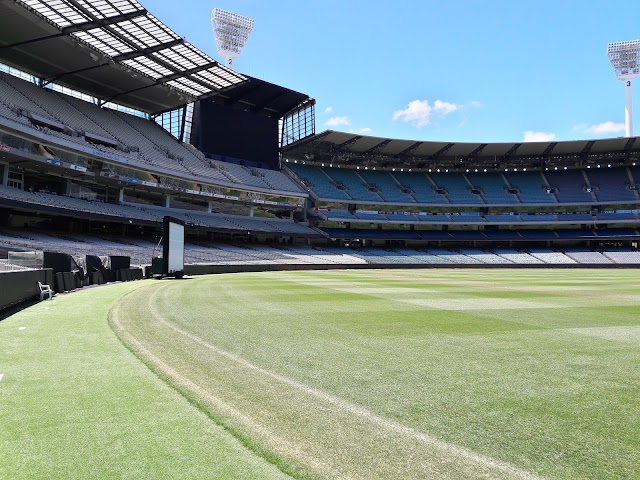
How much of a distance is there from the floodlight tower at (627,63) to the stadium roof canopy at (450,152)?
916 cm

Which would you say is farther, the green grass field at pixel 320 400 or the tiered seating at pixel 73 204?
the tiered seating at pixel 73 204

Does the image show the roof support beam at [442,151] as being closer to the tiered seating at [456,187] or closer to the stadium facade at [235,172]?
the stadium facade at [235,172]

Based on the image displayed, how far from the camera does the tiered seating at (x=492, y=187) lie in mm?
86438

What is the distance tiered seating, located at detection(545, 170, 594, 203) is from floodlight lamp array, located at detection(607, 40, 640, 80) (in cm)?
2130

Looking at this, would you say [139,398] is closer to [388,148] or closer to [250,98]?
[250,98]

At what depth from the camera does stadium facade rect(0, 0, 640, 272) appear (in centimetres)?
4556

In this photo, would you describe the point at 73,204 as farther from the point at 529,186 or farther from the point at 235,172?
the point at 529,186

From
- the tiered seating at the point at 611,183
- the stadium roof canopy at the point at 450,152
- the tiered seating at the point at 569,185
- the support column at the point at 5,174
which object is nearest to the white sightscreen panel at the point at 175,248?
the support column at the point at 5,174

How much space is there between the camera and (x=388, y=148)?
84500 mm

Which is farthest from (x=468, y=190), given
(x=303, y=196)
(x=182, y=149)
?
(x=182, y=149)

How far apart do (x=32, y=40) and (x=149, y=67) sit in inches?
478

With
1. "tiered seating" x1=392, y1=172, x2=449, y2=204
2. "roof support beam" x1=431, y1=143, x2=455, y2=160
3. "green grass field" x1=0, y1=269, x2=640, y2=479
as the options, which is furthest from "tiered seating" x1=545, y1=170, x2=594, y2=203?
"green grass field" x1=0, y1=269, x2=640, y2=479

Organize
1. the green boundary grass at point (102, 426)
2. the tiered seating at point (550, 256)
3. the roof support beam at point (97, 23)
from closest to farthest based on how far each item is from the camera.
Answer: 1. the green boundary grass at point (102, 426)
2. the roof support beam at point (97, 23)
3. the tiered seating at point (550, 256)

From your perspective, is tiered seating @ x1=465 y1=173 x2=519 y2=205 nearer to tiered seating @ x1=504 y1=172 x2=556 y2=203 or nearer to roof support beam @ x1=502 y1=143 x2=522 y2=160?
tiered seating @ x1=504 y1=172 x2=556 y2=203
